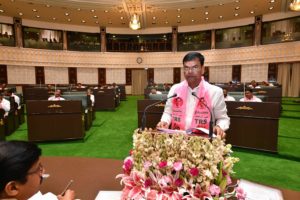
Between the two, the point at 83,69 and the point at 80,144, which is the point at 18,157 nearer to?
the point at 80,144

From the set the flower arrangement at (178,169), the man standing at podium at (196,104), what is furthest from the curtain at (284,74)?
the flower arrangement at (178,169)

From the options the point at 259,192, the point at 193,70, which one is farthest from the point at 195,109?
the point at 259,192

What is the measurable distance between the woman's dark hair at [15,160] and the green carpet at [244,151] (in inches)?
135

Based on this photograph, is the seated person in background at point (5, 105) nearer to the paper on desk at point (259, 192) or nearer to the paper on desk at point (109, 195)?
the paper on desk at point (109, 195)

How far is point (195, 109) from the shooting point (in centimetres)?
227

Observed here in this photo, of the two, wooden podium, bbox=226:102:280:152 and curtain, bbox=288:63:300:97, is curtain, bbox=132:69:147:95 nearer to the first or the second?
curtain, bbox=288:63:300:97

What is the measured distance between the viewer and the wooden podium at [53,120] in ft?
17.2

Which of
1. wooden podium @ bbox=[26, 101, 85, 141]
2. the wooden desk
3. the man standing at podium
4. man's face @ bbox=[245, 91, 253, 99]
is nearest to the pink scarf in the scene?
the man standing at podium

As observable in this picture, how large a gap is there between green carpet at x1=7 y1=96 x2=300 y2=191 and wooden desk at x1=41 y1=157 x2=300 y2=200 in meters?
2.57

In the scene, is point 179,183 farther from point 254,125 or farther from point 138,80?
point 138,80

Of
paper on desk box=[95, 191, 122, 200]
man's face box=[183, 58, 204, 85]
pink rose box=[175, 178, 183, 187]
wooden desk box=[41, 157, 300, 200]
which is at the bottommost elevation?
wooden desk box=[41, 157, 300, 200]

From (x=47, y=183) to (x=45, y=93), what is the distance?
10587 millimetres

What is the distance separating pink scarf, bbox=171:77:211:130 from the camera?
224 cm

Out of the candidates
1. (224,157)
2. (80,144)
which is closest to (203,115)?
(224,157)
